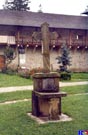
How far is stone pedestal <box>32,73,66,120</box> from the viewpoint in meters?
10.5

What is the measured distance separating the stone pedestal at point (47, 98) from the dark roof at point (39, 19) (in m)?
28.1

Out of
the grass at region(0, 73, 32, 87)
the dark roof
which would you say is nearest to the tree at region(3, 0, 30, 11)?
the dark roof

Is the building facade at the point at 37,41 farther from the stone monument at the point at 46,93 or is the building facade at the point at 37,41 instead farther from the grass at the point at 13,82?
the stone monument at the point at 46,93

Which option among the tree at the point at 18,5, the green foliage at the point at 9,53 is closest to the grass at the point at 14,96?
the green foliage at the point at 9,53

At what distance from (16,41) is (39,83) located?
89.0 feet

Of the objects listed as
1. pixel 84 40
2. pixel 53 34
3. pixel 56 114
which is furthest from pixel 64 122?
pixel 84 40

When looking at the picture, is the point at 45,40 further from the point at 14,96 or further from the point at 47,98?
the point at 14,96

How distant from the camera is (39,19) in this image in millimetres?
41562

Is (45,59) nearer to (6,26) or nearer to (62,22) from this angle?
(6,26)

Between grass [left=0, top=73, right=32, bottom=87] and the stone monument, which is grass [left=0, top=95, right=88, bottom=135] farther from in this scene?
grass [left=0, top=73, right=32, bottom=87]

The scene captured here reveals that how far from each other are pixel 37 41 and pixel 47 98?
2571cm

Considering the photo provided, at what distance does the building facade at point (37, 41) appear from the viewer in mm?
38156

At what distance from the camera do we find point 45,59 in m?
11.0

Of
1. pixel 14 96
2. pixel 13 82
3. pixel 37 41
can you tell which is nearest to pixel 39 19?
pixel 37 41
